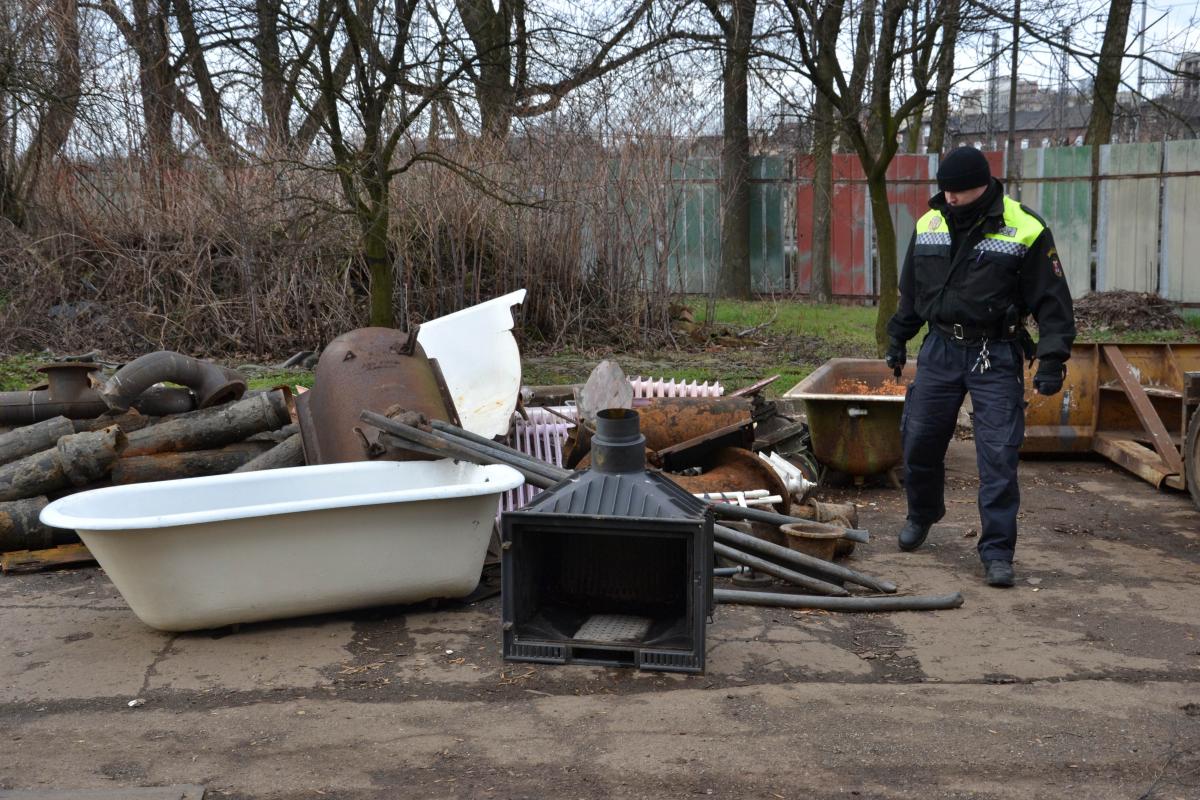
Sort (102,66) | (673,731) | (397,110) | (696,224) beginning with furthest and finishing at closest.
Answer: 1. (696,224)
2. (102,66)
3. (397,110)
4. (673,731)

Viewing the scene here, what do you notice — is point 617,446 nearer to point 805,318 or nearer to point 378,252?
point 378,252

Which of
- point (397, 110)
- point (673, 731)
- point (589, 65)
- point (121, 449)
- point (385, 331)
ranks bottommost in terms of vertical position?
point (673, 731)

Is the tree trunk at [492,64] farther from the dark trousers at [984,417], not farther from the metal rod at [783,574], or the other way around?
the metal rod at [783,574]

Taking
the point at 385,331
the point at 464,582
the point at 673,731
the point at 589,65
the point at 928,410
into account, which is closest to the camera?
the point at 673,731

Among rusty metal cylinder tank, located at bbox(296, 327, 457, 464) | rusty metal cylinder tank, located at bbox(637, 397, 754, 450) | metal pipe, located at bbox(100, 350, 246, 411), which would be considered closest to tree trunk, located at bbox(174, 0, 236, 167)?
metal pipe, located at bbox(100, 350, 246, 411)

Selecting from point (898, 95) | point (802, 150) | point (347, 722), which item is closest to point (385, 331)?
point (347, 722)

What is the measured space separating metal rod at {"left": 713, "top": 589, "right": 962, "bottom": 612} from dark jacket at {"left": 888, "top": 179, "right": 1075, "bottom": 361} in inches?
48.9

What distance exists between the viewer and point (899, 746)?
341cm

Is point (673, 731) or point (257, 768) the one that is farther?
point (673, 731)

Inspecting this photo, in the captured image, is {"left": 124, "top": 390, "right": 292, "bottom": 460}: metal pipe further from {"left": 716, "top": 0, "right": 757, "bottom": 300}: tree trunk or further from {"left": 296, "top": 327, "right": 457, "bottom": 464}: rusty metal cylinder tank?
{"left": 716, "top": 0, "right": 757, "bottom": 300}: tree trunk

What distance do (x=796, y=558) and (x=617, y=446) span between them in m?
1.26

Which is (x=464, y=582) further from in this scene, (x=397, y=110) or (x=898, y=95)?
(x=898, y=95)

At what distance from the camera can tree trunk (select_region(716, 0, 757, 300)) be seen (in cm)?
1411

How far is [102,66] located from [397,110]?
226 inches
